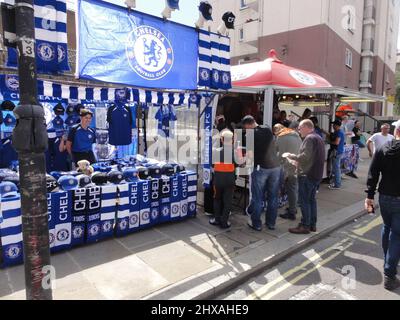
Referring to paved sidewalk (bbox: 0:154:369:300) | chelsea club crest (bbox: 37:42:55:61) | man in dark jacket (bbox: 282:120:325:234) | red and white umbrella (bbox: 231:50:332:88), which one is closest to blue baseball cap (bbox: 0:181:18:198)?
paved sidewalk (bbox: 0:154:369:300)

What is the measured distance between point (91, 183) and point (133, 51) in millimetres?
2175

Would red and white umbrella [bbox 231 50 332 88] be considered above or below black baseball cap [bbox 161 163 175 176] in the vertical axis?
above

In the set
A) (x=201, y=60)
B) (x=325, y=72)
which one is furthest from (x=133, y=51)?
(x=325, y=72)

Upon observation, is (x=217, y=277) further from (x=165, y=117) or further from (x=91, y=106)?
(x=91, y=106)

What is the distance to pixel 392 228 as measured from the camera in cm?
382

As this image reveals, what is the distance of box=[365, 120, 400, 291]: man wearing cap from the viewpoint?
12.2 ft

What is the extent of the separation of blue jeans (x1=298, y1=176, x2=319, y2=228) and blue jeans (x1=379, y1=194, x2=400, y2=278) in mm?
1480

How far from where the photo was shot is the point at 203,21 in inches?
227

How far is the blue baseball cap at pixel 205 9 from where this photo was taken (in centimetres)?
554

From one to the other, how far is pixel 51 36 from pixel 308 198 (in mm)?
4625

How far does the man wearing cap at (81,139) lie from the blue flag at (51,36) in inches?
77.0

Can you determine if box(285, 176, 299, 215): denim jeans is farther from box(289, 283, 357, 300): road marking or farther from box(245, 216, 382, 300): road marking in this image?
box(289, 283, 357, 300): road marking

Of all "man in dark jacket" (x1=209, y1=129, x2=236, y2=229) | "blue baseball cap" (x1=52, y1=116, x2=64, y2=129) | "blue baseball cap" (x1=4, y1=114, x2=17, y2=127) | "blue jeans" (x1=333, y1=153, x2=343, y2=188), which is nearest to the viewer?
"man in dark jacket" (x1=209, y1=129, x2=236, y2=229)

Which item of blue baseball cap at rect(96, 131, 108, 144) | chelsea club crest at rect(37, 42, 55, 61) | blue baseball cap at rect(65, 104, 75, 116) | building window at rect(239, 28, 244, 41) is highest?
building window at rect(239, 28, 244, 41)
